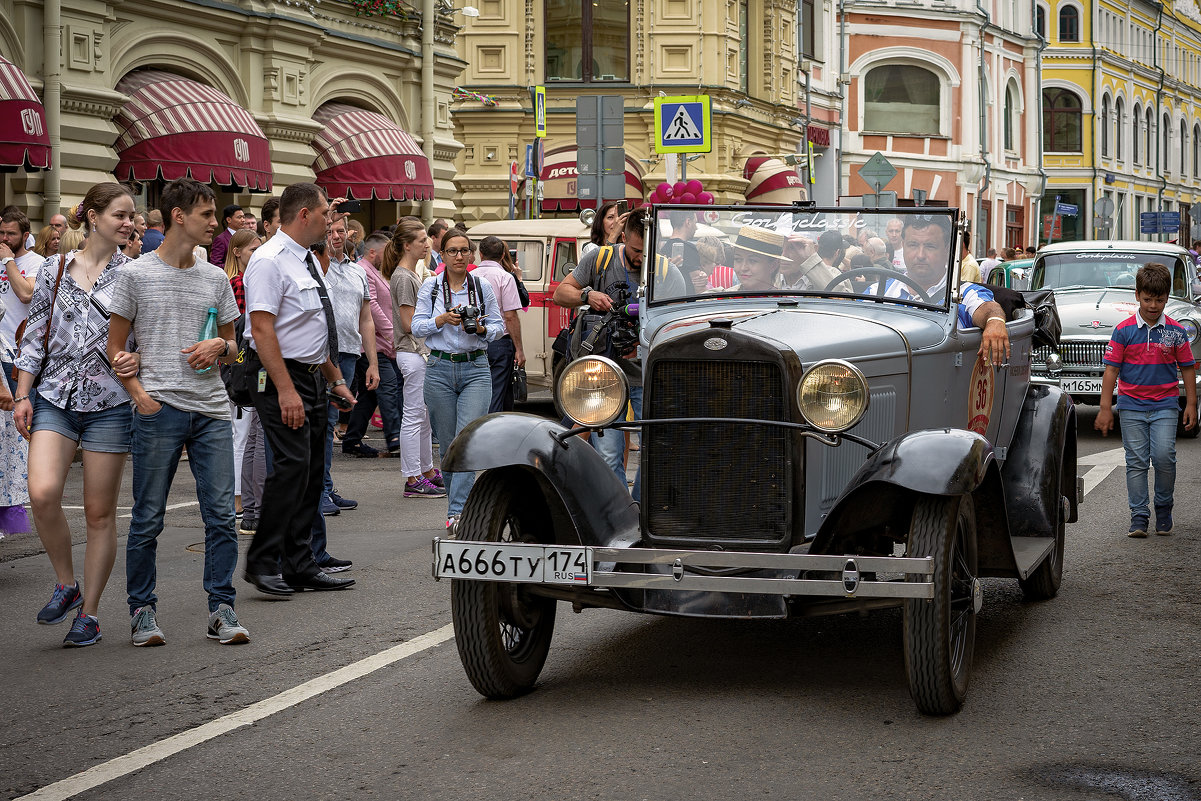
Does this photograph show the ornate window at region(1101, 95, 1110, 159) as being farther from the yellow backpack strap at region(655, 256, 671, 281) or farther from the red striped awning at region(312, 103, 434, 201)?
the yellow backpack strap at region(655, 256, 671, 281)

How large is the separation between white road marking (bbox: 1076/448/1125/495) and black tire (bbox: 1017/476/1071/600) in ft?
13.4

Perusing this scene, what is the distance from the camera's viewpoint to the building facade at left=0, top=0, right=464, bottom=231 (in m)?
17.4

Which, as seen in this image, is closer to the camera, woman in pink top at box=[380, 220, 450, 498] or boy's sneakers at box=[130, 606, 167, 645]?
boy's sneakers at box=[130, 606, 167, 645]

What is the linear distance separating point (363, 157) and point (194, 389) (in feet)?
53.5

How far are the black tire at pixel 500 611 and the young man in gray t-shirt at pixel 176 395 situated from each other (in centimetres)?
138

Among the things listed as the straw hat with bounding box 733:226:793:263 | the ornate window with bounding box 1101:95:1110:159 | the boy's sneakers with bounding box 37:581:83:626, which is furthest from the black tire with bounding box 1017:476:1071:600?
the ornate window with bounding box 1101:95:1110:159

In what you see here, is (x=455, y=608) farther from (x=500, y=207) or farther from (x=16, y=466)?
(x=500, y=207)

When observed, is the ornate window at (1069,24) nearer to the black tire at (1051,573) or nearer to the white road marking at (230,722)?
the black tire at (1051,573)

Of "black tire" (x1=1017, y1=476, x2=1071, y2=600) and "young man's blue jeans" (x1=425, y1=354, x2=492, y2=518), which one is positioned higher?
"young man's blue jeans" (x1=425, y1=354, x2=492, y2=518)

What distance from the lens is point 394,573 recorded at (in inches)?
330

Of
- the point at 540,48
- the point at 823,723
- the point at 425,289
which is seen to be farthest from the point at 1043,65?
the point at 823,723

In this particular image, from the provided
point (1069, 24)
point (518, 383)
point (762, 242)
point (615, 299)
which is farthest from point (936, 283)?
point (1069, 24)

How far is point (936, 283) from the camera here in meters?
6.62

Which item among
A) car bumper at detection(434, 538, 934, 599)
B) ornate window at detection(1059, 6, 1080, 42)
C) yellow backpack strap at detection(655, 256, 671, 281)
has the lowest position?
car bumper at detection(434, 538, 934, 599)
